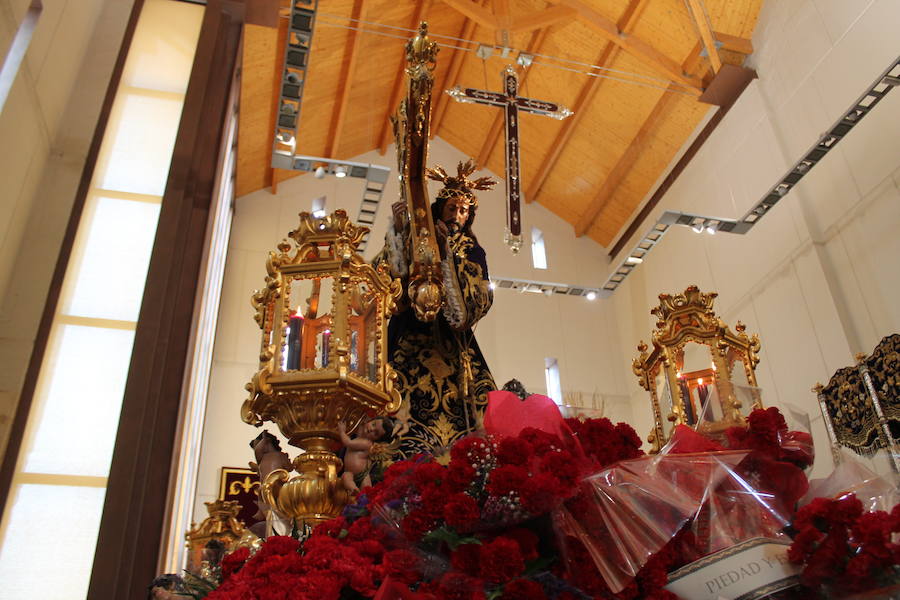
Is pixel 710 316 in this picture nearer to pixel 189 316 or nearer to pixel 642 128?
pixel 189 316

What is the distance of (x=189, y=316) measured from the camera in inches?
155

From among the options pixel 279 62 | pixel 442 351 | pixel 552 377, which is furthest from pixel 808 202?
pixel 279 62

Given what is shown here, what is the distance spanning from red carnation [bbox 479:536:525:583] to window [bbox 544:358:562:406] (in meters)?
8.94

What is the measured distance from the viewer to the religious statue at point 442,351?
2.68m

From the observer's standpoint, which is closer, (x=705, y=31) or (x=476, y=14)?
(x=705, y=31)

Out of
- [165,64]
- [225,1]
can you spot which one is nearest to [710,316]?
[165,64]

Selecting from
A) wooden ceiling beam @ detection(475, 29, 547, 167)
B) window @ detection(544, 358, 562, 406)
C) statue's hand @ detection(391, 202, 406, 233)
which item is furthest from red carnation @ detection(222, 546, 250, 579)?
window @ detection(544, 358, 562, 406)

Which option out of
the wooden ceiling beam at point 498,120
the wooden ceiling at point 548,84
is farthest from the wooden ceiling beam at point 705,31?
the wooden ceiling beam at point 498,120

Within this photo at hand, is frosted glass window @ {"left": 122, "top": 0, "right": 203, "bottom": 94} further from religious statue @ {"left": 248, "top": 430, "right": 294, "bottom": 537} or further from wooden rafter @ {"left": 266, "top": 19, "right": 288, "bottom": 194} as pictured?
wooden rafter @ {"left": 266, "top": 19, "right": 288, "bottom": 194}

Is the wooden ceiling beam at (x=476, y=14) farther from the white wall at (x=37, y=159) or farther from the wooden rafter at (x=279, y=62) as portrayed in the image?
the white wall at (x=37, y=159)

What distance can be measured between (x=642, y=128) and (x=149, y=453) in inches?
309

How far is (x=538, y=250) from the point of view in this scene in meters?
11.1

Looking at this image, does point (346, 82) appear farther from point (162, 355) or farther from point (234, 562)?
point (234, 562)

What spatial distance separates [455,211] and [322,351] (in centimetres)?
131
